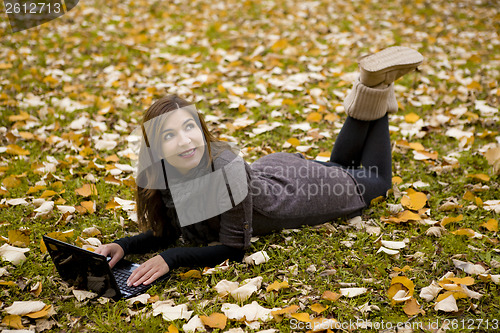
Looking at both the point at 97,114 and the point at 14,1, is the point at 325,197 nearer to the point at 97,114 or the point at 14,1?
the point at 97,114

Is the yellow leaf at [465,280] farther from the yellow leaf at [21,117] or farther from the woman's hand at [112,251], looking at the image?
the yellow leaf at [21,117]

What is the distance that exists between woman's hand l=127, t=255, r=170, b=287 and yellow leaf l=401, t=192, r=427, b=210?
1.54m

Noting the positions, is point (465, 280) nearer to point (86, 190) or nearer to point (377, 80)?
point (377, 80)

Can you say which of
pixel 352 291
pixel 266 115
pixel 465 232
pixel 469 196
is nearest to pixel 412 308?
pixel 352 291

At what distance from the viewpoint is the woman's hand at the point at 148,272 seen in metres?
2.18

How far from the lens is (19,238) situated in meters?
2.48

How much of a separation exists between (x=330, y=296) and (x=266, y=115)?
7.52 feet

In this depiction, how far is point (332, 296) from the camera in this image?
80.1 inches

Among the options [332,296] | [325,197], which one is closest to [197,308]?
[332,296]

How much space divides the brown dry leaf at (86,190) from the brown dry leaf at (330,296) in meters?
1.74

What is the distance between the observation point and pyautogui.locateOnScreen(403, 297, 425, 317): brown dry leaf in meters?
1.94

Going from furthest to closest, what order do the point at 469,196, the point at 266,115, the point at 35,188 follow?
the point at 266,115 → the point at 35,188 → the point at 469,196

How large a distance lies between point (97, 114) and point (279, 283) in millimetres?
2780

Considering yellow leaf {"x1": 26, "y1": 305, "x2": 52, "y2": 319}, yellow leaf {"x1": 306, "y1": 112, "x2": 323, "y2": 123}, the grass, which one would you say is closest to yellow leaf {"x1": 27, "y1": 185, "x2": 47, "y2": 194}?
the grass
